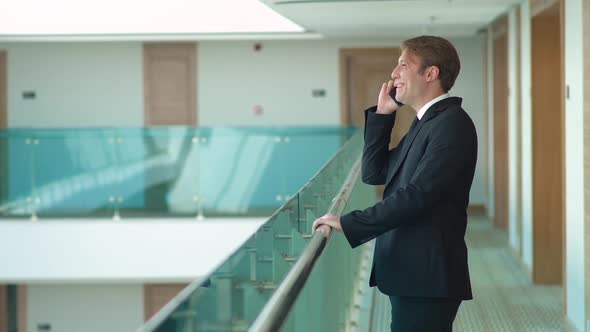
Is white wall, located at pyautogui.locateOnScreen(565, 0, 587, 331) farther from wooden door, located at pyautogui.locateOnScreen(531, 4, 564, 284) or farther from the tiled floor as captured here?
wooden door, located at pyautogui.locateOnScreen(531, 4, 564, 284)

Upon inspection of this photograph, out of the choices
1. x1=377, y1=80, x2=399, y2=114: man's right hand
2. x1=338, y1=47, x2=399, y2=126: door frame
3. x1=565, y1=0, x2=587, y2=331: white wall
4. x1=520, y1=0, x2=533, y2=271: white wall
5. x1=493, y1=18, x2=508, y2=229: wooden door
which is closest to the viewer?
x1=377, y1=80, x2=399, y2=114: man's right hand

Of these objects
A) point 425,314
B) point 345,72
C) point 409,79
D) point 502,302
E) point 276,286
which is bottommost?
point 502,302

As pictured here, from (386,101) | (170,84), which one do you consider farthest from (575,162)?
(170,84)

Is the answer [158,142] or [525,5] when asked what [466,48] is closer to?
[158,142]

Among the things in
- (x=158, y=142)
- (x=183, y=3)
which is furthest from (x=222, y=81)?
(x=183, y=3)

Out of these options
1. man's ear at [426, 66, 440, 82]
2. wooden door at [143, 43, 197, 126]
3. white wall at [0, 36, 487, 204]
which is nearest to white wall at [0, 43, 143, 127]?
white wall at [0, 36, 487, 204]

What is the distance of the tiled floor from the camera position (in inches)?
267

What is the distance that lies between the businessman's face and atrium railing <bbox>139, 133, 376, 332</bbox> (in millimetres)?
492

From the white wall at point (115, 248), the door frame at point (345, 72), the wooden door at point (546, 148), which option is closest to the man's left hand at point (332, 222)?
the wooden door at point (546, 148)

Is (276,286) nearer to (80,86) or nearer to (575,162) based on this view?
(575,162)

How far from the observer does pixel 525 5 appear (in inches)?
365

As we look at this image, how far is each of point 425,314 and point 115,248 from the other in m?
11.3

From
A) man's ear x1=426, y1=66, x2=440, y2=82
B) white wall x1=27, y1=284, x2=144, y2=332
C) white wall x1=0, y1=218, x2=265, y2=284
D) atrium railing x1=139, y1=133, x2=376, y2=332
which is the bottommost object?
white wall x1=27, y1=284, x2=144, y2=332

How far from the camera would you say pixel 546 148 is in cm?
885
